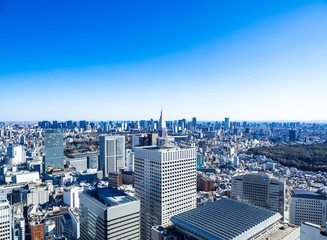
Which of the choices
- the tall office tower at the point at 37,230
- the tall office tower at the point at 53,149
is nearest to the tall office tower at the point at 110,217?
the tall office tower at the point at 37,230

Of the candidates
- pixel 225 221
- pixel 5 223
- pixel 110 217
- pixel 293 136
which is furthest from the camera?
pixel 293 136

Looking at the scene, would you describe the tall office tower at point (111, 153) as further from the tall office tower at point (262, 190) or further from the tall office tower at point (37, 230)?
the tall office tower at point (262, 190)

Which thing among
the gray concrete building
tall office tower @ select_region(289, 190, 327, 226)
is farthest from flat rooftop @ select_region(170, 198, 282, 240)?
the gray concrete building

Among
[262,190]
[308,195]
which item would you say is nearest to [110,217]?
[262,190]

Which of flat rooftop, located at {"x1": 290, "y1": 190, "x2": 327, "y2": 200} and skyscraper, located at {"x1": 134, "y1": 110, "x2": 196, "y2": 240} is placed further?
flat rooftop, located at {"x1": 290, "y1": 190, "x2": 327, "y2": 200}

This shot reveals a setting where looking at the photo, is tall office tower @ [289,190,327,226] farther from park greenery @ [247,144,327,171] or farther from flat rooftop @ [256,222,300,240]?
park greenery @ [247,144,327,171]

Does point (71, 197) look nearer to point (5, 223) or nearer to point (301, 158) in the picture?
point (5, 223)

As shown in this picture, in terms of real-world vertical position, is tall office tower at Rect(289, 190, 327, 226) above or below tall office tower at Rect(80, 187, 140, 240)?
below
